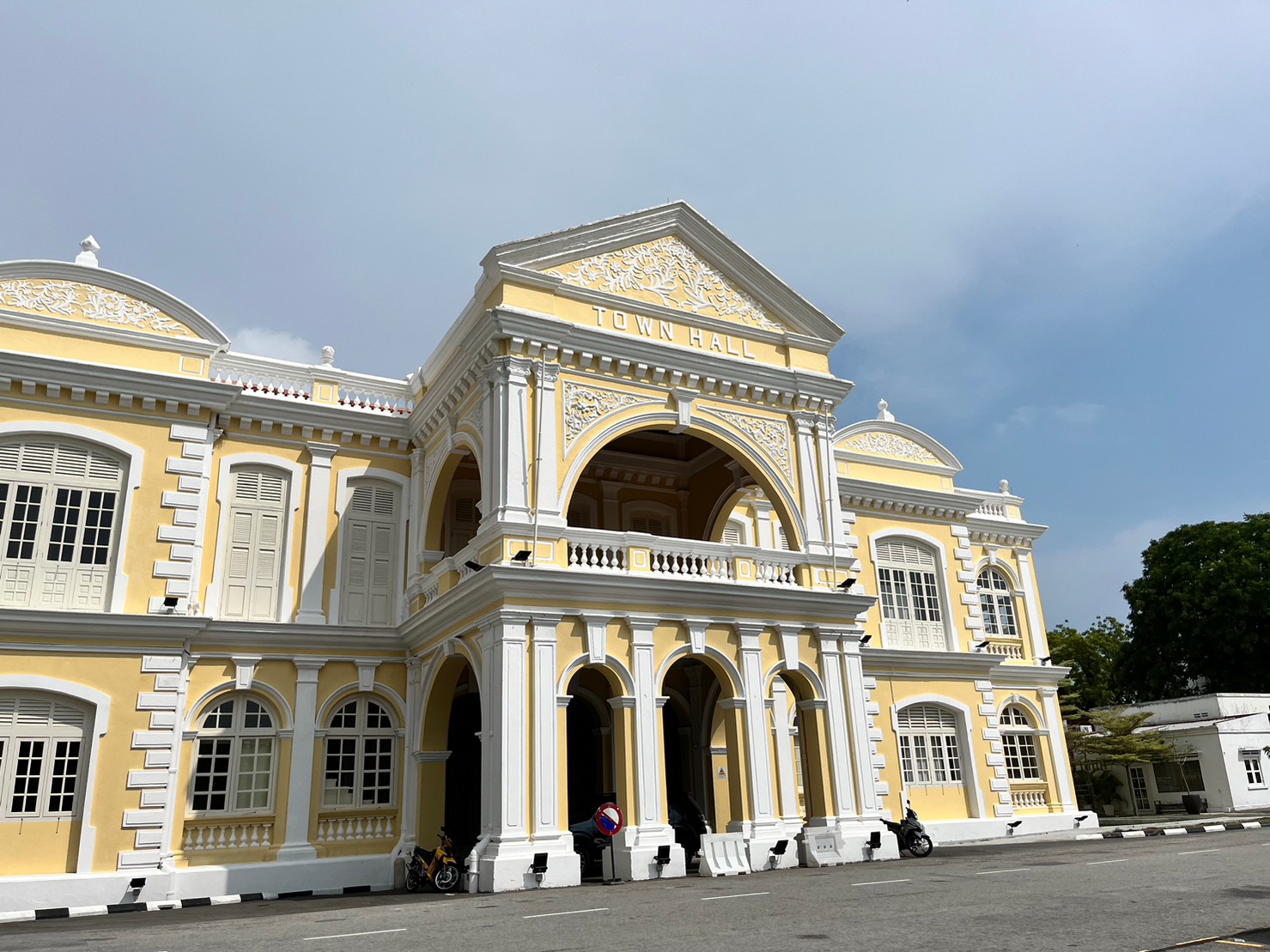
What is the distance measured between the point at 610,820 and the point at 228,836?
660 centimetres

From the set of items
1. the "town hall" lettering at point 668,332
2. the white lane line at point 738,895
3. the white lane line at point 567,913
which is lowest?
the white lane line at point 738,895

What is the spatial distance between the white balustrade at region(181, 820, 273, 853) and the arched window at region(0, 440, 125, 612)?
3.88 m

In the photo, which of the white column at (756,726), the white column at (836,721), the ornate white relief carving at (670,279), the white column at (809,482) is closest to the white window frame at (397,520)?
the ornate white relief carving at (670,279)

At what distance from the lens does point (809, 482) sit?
1689 centimetres

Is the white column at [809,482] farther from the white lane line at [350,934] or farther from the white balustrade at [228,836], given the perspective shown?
the white balustrade at [228,836]

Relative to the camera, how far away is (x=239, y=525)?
54.5ft

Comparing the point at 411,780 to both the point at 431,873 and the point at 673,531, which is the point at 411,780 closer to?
the point at 431,873

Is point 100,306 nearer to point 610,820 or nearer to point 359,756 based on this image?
point 359,756

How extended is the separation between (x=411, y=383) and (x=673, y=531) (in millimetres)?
6282

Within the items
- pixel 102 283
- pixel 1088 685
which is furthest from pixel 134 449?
pixel 1088 685

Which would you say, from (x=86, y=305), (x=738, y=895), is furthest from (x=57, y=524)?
(x=738, y=895)

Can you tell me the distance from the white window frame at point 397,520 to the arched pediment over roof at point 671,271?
17.0ft

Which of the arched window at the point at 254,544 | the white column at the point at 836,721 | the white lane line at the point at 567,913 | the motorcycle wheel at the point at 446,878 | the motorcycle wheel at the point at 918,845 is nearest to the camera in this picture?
the white lane line at the point at 567,913

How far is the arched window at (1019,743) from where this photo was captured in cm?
2322
